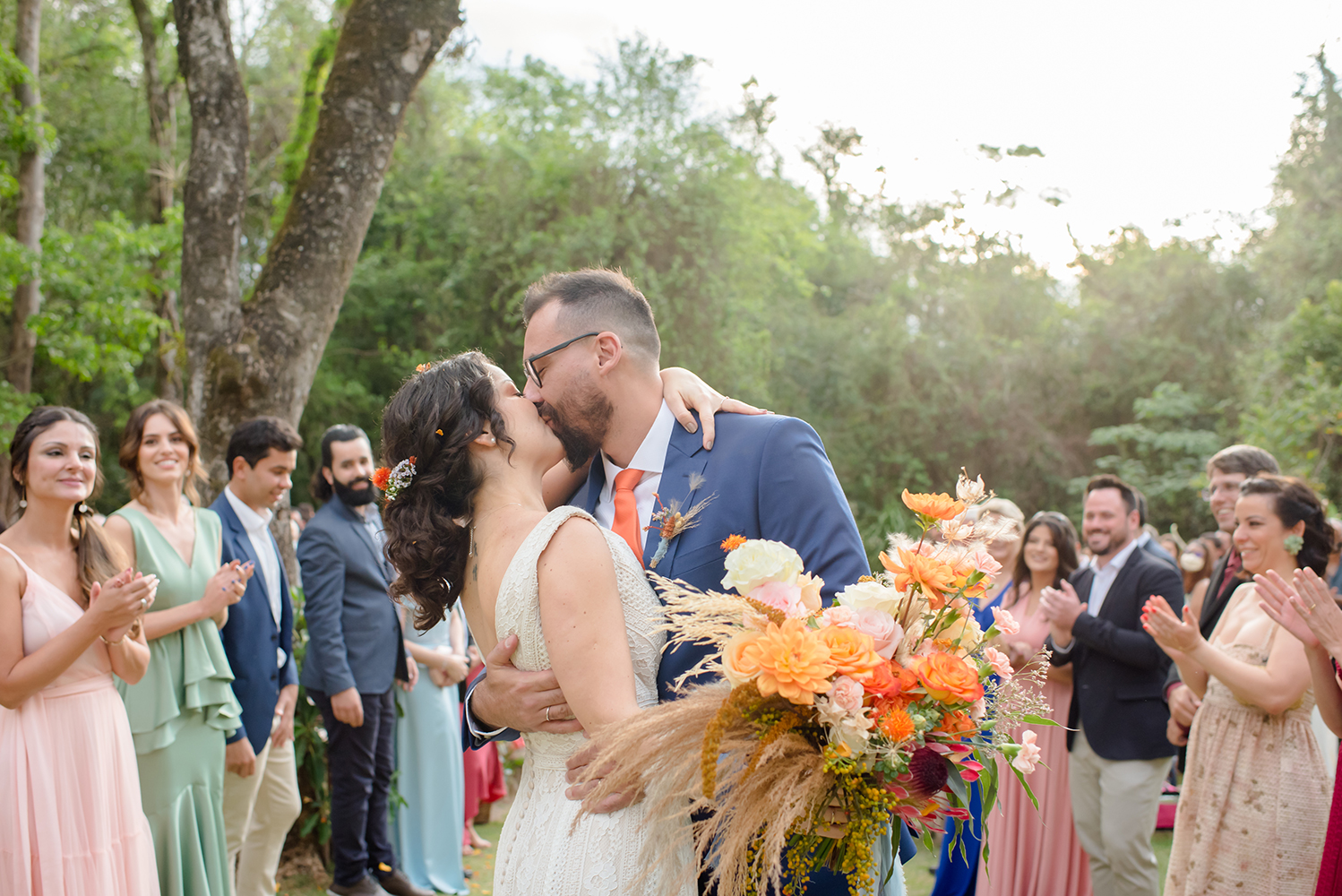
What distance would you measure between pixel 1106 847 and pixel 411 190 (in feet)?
55.3

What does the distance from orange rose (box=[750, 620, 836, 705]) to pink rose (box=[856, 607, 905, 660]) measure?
137mm

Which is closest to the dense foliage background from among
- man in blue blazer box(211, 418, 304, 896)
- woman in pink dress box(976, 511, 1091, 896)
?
woman in pink dress box(976, 511, 1091, 896)

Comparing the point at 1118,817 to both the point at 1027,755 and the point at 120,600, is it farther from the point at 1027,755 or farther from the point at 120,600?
the point at 120,600

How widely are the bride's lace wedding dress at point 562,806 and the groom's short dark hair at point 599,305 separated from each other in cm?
67

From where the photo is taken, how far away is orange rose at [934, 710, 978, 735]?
70.7 inches

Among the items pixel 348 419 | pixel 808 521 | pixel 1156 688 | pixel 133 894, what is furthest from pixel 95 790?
pixel 348 419

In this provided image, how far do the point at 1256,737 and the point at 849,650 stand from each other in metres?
3.12

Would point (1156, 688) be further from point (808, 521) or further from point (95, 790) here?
point (95, 790)

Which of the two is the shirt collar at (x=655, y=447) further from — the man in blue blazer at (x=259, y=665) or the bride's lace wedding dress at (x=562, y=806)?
the man in blue blazer at (x=259, y=665)

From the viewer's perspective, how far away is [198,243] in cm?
580

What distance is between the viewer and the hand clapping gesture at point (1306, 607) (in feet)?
10.5

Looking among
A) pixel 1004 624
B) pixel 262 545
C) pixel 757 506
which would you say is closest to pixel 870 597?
pixel 1004 624

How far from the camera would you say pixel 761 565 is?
1780mm

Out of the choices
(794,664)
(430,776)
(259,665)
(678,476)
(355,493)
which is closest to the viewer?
(794,664)
